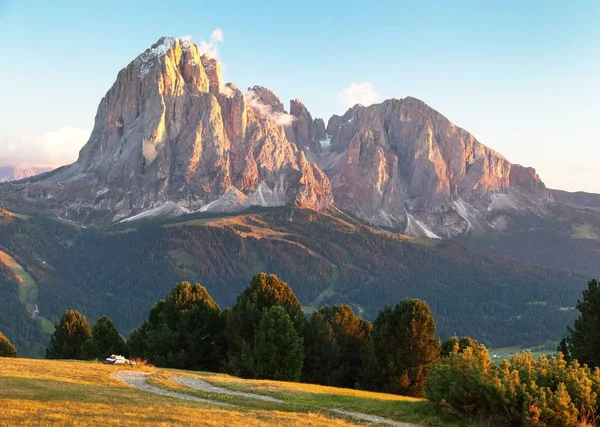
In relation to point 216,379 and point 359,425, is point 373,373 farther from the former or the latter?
point 359,425

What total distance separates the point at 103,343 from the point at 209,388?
49712mm

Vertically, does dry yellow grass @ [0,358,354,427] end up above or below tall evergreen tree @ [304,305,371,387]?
above

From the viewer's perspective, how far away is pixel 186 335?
72.6 m

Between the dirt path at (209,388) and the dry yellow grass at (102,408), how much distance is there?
5.42 meters

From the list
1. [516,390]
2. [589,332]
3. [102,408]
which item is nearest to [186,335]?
[102,408]

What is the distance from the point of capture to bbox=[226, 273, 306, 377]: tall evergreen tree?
6888cm

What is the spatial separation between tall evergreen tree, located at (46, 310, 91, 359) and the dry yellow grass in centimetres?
5645

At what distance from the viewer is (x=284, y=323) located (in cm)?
6097

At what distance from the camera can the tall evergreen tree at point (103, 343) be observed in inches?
3233

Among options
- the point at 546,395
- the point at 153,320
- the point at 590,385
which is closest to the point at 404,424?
the point at 546,395

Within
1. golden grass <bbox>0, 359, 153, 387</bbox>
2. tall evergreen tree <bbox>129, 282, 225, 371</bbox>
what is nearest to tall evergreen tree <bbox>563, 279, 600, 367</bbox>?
golden grass <bbox>0, 359, 153, 387</bbox>

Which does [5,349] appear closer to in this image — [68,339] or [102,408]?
[68,339]

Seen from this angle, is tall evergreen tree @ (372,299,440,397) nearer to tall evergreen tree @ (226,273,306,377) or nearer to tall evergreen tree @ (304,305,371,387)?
tall evergreen tree @ (304,305,371,387)

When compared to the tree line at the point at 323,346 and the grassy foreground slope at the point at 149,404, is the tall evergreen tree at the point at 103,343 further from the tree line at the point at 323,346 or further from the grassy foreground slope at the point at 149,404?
the grassy foreground slope at the point at 149,404
